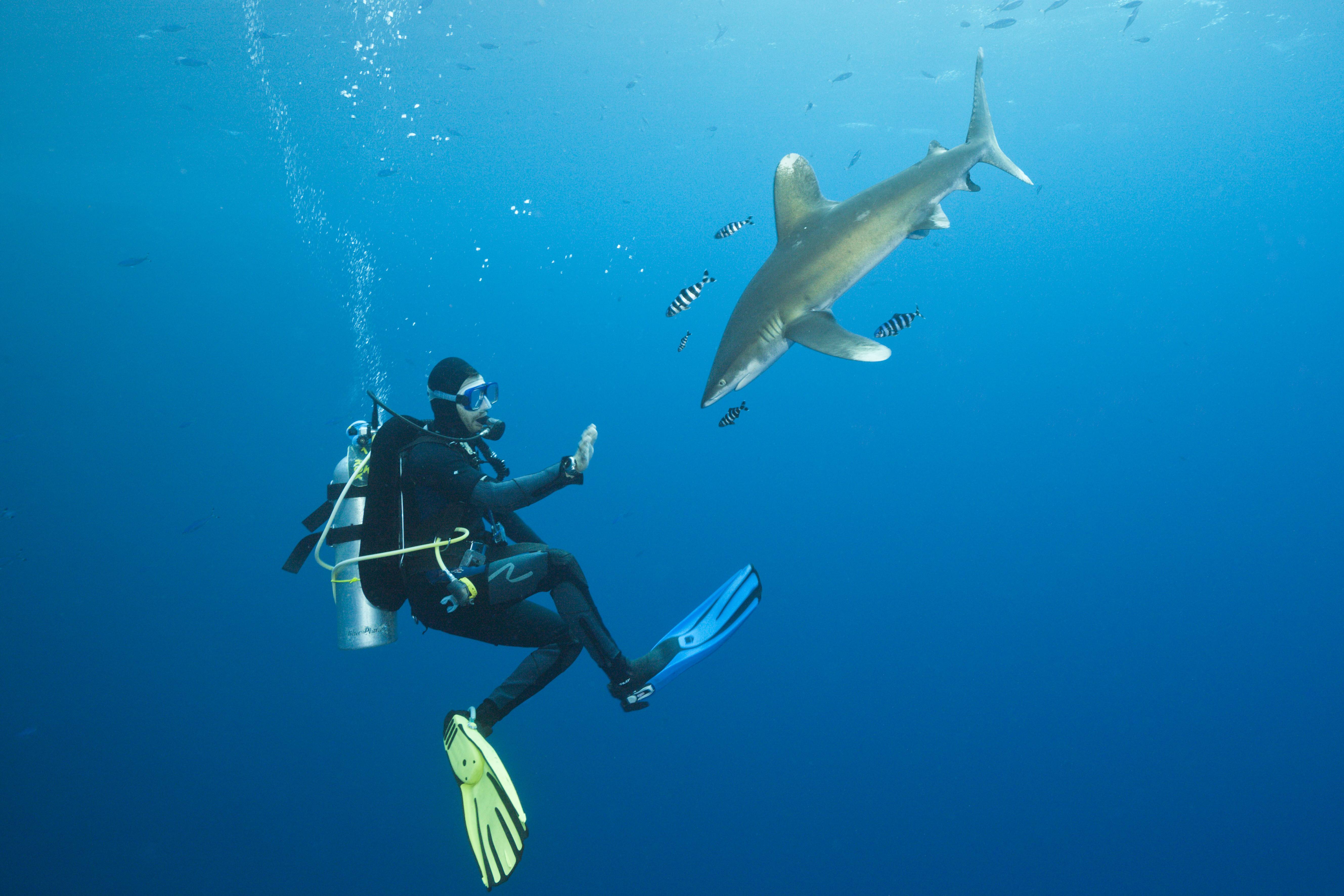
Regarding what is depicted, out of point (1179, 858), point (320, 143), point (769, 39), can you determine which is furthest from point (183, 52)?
point (1179, 858)

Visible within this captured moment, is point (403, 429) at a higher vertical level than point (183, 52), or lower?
lower

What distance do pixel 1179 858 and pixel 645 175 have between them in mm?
41232

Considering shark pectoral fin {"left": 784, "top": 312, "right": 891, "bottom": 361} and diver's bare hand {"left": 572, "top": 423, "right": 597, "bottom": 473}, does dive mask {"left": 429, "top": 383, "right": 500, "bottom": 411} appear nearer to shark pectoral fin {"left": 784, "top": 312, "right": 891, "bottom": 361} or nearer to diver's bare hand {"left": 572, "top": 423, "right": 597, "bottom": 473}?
diver's bare hand {"left": 572, "top": 423, "right": 597, "bottom": 473}

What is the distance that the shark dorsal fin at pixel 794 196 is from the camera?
329 centimetres

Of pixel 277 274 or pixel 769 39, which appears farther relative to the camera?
pixel 277 274

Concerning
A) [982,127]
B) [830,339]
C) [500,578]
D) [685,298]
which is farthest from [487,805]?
[982,127]

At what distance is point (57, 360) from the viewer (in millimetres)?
44844

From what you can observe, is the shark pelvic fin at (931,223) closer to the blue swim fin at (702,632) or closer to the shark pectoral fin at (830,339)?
the shark pectoral fin at (830,339)

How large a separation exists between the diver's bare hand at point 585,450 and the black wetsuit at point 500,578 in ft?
0.26

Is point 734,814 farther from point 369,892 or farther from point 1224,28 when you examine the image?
point 1224,28

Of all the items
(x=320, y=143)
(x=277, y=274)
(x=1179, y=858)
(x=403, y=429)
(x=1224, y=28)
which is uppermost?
(x=1224, y=28)

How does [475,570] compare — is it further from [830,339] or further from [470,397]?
[830,339]

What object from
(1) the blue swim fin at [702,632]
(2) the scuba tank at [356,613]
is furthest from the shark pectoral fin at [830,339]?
(2) the scuba tank at [356,613]

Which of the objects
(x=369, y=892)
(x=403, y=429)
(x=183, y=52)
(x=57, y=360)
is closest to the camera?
(x=403, y=429)
